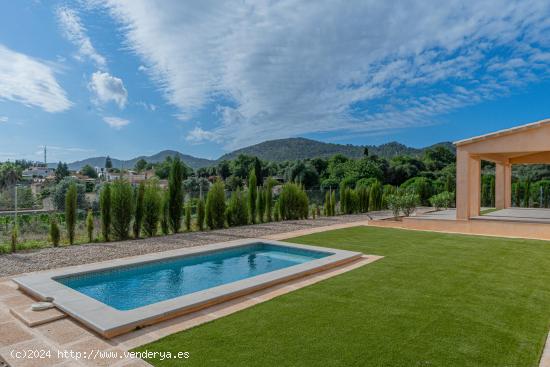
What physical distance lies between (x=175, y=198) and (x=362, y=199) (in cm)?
1315

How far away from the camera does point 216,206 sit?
13875 millimetres

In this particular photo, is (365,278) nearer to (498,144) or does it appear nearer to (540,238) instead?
(540,238)

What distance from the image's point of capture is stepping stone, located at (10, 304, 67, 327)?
445cm

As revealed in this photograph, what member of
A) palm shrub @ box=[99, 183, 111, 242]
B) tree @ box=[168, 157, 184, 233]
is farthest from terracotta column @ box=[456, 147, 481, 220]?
palm shrub @ box=[99, 183, 111, 242]

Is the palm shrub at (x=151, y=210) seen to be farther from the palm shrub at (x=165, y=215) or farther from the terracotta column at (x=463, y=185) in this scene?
the terracotta column at (x=463, y=185)

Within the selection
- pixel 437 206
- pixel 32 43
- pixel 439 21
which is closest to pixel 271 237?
pixel 32 43

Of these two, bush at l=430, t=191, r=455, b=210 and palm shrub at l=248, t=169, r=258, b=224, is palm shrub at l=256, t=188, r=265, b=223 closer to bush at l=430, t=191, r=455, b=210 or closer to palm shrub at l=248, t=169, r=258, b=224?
palm shrub at l=248, t=169, r=258, b=224

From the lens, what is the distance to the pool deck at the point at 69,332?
138 inches

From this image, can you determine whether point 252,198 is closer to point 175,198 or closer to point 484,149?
point 175,198

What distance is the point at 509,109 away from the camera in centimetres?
2891

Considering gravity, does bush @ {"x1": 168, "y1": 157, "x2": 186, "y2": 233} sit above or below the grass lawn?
above

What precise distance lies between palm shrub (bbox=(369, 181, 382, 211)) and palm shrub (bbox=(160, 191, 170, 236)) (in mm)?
14341

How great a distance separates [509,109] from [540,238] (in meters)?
22.4

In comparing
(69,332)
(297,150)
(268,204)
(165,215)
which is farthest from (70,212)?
(297,150)
